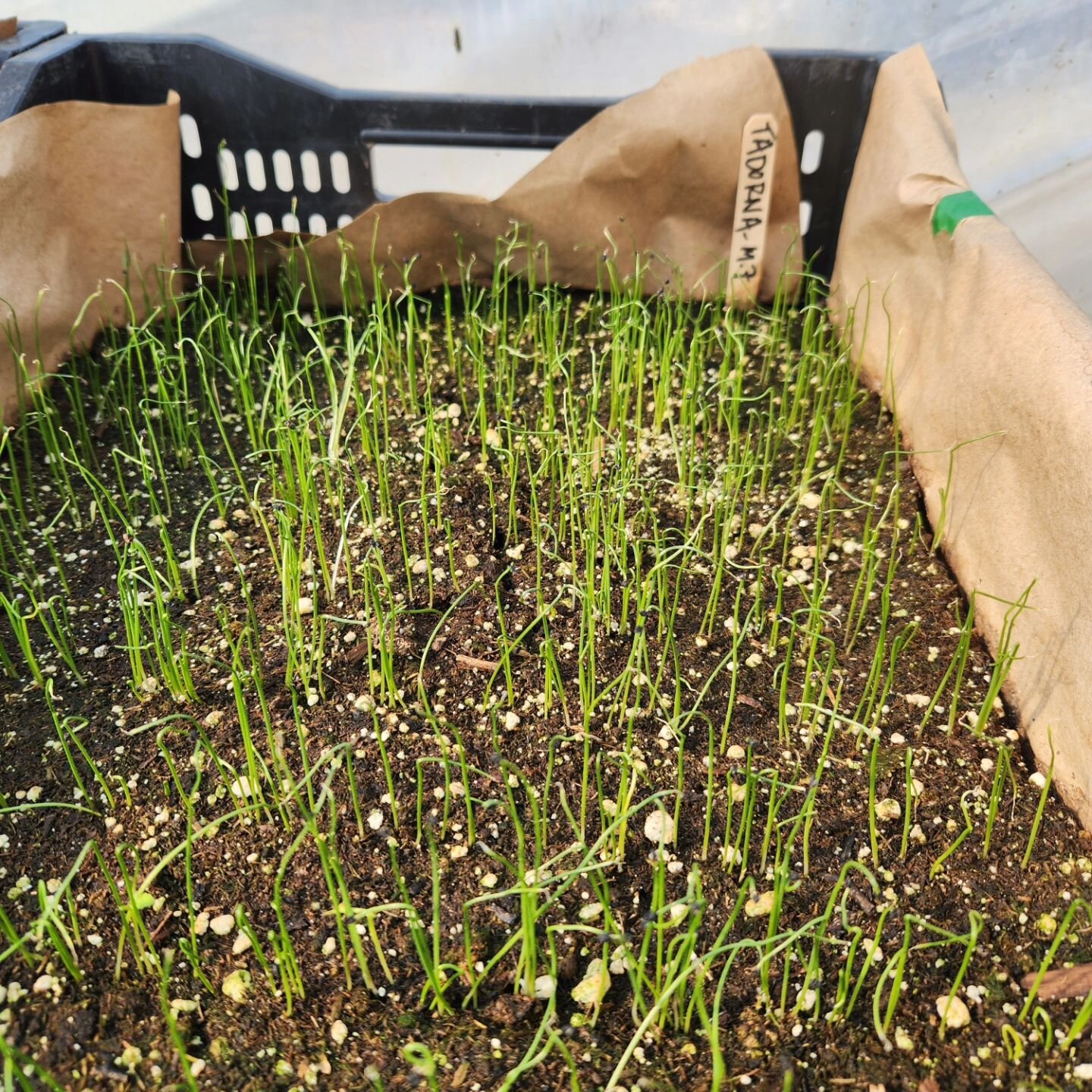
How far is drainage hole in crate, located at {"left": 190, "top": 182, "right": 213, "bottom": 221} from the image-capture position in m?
1.67

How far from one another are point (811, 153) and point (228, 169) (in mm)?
891

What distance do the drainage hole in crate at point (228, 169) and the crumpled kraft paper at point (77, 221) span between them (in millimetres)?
68

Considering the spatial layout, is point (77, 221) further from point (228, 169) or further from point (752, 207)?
point (752, 207)

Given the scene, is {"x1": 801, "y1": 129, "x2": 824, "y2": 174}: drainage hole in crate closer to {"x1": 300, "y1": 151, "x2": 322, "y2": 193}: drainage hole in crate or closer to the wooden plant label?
the wooden plant label

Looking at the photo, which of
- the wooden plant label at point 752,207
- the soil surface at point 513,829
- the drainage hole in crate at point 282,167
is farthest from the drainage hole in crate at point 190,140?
the wooden plant label at point 752,207

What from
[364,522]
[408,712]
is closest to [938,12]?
[364,522]

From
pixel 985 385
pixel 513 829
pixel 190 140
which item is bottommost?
pixel 513 829

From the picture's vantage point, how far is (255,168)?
1.65 metres

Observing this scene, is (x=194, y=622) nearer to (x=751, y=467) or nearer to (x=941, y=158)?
(x=751, y=467)

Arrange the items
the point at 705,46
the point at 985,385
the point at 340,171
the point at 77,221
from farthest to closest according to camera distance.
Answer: the point at 705,46
the point at 340,171
the point at 77,221
the point at 985,385

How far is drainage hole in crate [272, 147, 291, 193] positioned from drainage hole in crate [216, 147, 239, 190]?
2.3 inches

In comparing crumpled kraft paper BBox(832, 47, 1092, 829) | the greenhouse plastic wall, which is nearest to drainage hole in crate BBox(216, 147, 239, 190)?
the greenhouse plastic wall

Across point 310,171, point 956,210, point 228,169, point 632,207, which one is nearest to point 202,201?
point 228,169

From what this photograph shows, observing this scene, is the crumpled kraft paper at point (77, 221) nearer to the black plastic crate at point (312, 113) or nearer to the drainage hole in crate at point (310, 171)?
the black plastic crate at point (312, 113)
